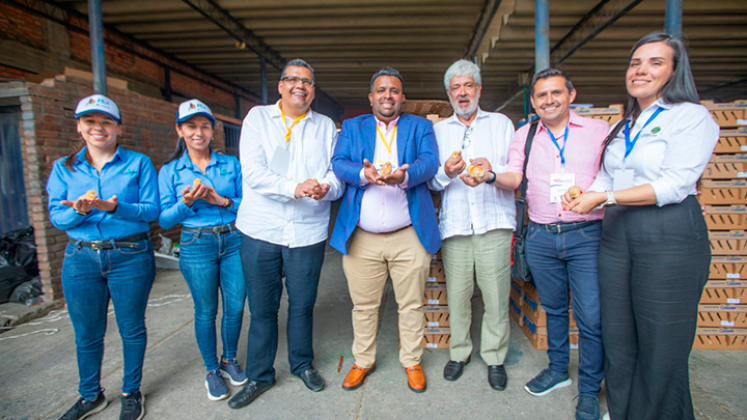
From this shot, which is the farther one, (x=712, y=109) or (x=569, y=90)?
(x=712, y=109)

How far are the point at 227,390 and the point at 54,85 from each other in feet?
14.3

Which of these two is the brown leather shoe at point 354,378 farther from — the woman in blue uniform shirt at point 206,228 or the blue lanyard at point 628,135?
the blue lanyard at point 628,135

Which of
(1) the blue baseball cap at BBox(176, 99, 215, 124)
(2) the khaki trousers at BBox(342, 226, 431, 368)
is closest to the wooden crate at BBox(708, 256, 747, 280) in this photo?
(2) the khaki trousers at BBox(342, 226, 431, 368)

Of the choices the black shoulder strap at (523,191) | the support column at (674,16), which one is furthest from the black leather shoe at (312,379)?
the support column at (674,16)

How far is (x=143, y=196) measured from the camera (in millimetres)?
2377

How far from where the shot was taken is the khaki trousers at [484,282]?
254cm

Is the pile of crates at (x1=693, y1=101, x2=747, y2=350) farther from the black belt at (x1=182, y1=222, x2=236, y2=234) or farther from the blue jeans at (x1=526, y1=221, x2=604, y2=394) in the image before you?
the black belt at (x1=182, y1=222, x2=236, y2=234)

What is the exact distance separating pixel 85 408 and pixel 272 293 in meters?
1.33

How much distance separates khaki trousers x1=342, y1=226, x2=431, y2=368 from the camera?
98.2 inches

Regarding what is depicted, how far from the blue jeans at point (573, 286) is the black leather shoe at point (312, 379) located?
1.62 m

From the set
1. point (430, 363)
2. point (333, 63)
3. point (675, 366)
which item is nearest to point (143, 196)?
point (430, 363)

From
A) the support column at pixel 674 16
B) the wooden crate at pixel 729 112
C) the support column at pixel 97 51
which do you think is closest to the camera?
the wooden crate at pixel 729 112

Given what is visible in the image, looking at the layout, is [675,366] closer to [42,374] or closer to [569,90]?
[569,90]

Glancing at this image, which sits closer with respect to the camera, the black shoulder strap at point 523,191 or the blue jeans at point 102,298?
the blue jeans at point 102,298
